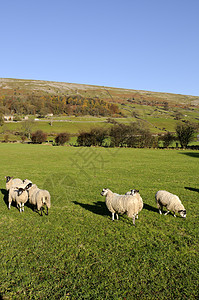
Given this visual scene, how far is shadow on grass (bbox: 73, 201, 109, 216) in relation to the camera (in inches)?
375

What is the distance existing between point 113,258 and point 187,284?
2.20 meters

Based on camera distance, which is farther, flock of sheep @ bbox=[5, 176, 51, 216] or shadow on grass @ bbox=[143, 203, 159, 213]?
shadow on grass @ bbox=[143, 203, 159, 213]

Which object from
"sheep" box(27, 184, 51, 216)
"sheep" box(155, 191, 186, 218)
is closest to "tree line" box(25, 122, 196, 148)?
"sheep" box(155, 191, 186, 218)

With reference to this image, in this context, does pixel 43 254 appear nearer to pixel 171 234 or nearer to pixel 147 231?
pixel 147 231

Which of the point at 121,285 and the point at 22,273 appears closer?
the point at 121,285

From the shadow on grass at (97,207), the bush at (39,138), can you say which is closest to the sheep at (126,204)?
the shadow on grass at (97,207)

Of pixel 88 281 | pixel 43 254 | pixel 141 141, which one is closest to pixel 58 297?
pixel 88 281

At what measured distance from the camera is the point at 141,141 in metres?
56.6

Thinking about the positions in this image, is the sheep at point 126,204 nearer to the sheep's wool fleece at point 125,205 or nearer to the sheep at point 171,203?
the sheep's wool fleece at point 125,205

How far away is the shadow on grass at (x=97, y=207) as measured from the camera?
9.53m

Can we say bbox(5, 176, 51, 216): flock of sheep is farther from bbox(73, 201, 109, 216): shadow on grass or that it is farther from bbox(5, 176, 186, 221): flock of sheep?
bbox(73, 201, 109, 216): shadow on grass

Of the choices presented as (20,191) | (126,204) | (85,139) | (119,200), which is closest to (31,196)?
(20,191)

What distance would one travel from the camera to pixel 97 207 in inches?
403

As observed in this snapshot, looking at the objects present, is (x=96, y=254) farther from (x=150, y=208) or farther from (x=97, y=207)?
(x=150, y=208)
